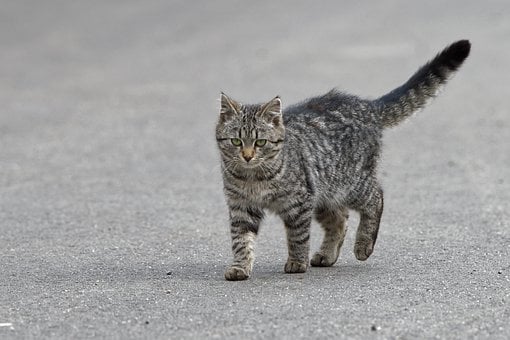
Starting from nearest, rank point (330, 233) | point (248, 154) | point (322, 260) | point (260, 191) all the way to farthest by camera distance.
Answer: point (248, 154), point (260, 191), point (322, 260), point (330, 233)

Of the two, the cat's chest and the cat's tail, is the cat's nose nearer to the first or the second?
the cat's chest

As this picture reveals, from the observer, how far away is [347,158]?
8.44 meters

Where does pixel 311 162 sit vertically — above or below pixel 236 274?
above

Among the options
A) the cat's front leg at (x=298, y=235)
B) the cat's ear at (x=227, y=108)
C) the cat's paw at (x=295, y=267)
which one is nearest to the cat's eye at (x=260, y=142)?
the cat's ear at (x=227, y=108)

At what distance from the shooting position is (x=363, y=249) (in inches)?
324

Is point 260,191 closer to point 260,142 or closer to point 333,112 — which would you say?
point 260,142

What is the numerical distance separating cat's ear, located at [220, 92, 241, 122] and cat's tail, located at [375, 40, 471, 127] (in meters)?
1.44

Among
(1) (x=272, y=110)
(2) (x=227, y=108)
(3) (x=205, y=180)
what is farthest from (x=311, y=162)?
(3) (x=205, y=180)

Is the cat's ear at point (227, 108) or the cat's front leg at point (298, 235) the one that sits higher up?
the cat's ear at point (227, 108)

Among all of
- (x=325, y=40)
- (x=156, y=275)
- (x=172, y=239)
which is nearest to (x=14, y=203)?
(x=172, y=239)

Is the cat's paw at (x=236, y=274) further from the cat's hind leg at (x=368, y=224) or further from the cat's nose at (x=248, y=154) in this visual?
the cat's hind leg at (x=368, y=224)

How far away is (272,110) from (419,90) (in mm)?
1630

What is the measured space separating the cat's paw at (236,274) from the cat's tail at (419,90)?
1.97 m

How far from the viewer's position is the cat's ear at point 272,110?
783 centimetres
